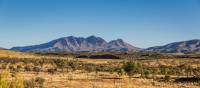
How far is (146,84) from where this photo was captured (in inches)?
1439

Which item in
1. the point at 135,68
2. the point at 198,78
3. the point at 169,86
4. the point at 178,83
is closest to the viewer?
the point at 169,86

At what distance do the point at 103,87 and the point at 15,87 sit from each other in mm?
19353

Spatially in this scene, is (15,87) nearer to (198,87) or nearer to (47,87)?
(47,87)

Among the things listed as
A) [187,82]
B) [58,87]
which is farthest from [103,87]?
[187,82]

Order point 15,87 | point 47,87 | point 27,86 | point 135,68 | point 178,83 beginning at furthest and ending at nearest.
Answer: point 135,68 < point 178,83 < point 47,87 < point 27,86 < point 15,87

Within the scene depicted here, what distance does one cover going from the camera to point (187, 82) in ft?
125

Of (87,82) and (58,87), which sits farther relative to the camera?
(87,82)

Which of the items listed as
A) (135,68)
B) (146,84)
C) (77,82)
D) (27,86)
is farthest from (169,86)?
(135,68)

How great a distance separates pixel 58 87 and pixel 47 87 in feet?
3.43

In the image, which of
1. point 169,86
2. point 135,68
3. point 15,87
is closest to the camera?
point 15,87

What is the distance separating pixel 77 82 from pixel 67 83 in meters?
1.41

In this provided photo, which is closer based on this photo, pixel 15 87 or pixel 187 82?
pixel 15 87

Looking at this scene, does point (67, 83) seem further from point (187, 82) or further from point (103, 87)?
point (187, 82)

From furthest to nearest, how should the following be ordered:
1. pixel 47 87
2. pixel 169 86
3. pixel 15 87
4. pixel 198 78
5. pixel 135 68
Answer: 1. pixel 135 68
2. pixel 198 78
3. pixel 169 86
4. pixel 47 87
5. pixel 15 87
